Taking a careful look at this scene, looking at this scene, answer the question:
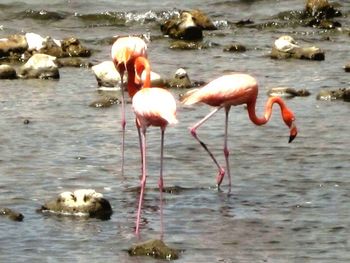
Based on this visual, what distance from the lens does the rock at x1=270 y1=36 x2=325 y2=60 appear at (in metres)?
17.8

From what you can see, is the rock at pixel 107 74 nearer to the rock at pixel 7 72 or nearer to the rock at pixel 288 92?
the rock at pixel 7 72

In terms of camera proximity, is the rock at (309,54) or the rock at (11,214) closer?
the rock at (11,214)

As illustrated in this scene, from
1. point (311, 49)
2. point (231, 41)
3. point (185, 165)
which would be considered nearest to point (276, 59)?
point (311, 49)

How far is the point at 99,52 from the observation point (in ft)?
63.7

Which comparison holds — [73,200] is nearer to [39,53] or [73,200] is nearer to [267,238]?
[267,238]

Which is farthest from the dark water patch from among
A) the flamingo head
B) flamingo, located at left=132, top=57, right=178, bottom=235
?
flamingo, located at left=132, top=57, right=178, bottom=235

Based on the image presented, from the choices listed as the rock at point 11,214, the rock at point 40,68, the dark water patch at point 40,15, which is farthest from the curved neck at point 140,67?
the dark water patch at point 40,15

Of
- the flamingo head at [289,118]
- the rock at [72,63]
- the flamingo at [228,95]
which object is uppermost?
the flamingo at [228,95]

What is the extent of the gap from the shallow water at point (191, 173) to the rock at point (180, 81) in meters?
0.49

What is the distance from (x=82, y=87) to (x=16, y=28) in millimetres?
6781

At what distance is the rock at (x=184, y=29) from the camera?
20469mm

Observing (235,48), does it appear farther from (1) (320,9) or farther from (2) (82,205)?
(2) (82,205)

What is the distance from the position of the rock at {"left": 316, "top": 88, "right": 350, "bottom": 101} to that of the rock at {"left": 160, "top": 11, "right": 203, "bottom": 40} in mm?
6131

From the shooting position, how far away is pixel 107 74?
15.3 metres
